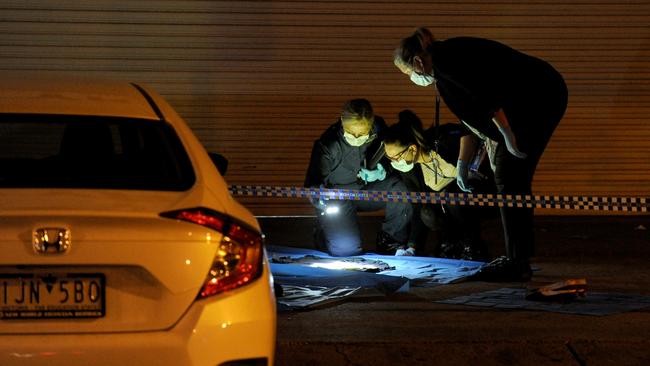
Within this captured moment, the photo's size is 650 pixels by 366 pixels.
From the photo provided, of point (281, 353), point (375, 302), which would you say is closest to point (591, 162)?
point (375, 302)

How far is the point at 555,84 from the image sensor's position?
848cm

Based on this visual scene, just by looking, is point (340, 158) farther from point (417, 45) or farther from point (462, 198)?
point (417, 45)

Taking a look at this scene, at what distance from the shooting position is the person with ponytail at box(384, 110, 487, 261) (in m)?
9.34

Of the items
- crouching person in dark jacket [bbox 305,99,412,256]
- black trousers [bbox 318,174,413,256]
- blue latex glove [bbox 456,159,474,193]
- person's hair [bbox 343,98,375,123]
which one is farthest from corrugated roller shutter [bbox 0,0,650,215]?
blue latex glove [bbox 456,159,474,193]

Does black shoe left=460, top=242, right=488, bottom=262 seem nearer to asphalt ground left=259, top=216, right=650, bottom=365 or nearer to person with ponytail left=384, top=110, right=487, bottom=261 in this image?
person with ponytail left=384, top=110, right=487, bottom=261

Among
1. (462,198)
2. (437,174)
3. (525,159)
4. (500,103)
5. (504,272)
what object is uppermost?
(500,103)

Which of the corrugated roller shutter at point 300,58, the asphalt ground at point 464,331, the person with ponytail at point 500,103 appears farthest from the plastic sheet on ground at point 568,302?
the corrugated roller shutter at point 300,58

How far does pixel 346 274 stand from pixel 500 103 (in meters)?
1.58

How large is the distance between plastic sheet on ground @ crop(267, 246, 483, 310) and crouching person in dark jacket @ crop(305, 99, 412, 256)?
181mm

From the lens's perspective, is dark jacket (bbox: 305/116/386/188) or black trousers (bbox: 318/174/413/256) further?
black trousers (bbox: 318/174/413/256)

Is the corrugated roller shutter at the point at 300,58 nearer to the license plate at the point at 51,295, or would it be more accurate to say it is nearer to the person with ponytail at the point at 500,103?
the person with ponytail at the point at 500,103

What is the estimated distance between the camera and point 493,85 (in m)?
8.09

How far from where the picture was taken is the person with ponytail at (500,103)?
26.4 feet

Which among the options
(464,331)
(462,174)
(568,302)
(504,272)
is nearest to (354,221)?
(462,174)
